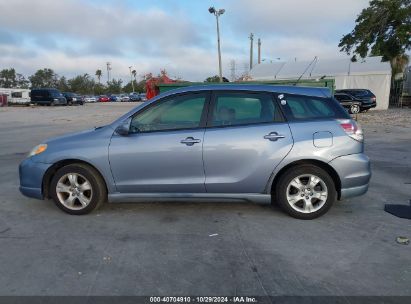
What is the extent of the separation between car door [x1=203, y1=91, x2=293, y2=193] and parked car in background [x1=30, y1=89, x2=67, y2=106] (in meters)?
43.0

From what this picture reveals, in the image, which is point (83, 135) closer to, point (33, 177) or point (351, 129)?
point (33, 177)

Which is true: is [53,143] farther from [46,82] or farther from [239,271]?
[46,82]

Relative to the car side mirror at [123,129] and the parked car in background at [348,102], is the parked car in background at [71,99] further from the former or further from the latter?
the car side mirror at [123,129]

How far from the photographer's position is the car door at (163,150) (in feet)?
15.1

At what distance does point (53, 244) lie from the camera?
13.2ft

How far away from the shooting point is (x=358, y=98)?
24750 mm

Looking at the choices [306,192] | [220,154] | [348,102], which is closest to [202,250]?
[220,154]

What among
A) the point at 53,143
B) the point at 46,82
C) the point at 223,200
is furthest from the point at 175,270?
the point at 46,82

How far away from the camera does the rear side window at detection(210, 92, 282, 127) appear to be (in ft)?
15.3

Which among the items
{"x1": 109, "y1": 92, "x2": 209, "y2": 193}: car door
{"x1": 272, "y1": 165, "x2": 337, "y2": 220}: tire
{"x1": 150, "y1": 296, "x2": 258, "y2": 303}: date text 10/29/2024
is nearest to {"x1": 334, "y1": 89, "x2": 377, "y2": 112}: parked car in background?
{"x1": 272, "y1": 165, "x2": 337, "y2": 220}: tire

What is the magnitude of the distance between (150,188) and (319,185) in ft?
6.77

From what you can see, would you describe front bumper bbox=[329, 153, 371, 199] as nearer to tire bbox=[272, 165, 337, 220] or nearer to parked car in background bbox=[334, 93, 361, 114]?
tire bbox=[272, 165, 337, 220]

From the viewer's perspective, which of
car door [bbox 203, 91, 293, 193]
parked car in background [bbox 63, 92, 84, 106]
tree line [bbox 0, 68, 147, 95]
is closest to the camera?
car door [bbox 203, 91, 293, 193]

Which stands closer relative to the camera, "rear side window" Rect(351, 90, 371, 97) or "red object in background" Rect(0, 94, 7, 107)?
"rear side window" Rect(351, 90, 371, 97)
